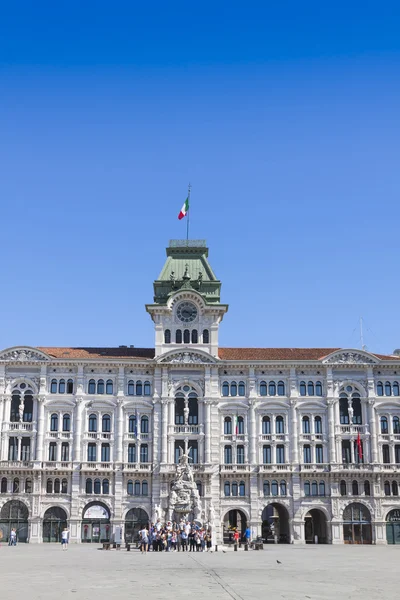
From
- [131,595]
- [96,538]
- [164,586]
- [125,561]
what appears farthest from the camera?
[96,538]

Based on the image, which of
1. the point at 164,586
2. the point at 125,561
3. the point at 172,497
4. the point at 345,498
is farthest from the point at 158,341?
the point at 164,586

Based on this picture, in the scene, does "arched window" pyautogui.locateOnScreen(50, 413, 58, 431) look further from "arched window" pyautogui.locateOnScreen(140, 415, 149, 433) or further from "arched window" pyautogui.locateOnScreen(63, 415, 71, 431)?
"arched window" pyautogui.locateOnScreen(140, 415, 149, 433)

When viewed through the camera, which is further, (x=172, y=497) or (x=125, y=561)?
(x=172, y=497)

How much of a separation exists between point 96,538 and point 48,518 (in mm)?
5399

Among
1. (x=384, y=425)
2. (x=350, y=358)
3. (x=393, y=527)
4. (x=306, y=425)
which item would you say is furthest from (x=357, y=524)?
(x=350, y=358)

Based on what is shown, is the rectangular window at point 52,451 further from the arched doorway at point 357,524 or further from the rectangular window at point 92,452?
the arched doorway at point 357,524

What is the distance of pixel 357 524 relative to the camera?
80.5 metres

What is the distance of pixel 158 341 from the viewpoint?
279 feet

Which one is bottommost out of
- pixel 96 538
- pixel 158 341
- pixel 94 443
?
pixel 96 538

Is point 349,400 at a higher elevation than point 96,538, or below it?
higher

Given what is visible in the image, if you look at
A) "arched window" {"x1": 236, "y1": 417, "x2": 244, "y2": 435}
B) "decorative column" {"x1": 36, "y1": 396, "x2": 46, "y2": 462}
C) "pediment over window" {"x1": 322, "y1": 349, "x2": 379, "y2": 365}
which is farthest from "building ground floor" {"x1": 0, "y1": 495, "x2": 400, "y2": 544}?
"pediment over window" {"x1": 322, "y1": 349, "x2": 379, "y2": 365}

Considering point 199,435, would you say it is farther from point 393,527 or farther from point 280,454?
point 393,527

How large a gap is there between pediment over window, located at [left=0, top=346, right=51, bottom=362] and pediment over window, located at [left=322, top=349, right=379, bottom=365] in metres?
31.0

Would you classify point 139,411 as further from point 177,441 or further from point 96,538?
point 96,538
